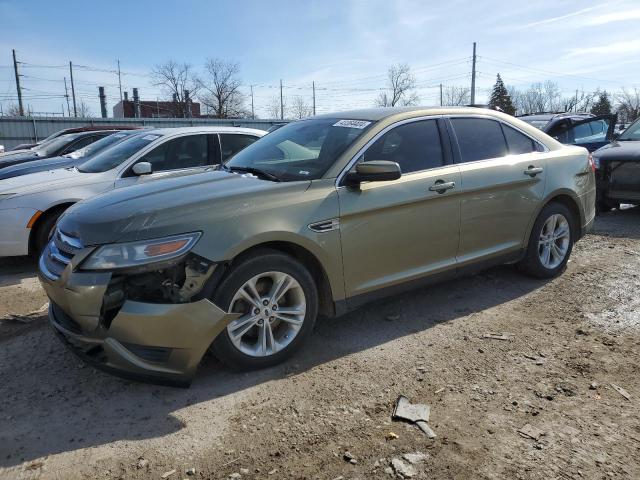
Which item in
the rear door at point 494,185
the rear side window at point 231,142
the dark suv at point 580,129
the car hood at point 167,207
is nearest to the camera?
the car hood at point 167,207

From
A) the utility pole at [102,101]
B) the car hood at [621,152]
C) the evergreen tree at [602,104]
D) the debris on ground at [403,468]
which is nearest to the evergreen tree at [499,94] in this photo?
the evergreen tree at [602,104]

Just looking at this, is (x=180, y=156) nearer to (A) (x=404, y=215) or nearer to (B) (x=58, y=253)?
(B) (x=58, y=253)

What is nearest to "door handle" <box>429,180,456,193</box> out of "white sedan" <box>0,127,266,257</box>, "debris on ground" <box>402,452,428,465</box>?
"debris on ground" <box>402,452,428,465</box>

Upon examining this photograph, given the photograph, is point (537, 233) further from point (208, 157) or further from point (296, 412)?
point (208, 157)

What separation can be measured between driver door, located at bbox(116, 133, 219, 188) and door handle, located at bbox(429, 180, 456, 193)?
3188 millimetres

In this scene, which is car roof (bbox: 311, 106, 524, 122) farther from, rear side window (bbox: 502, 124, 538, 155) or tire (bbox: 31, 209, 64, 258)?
tire (bbox: 31, 209, 64, 258)

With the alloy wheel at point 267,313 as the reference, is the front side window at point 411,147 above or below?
above

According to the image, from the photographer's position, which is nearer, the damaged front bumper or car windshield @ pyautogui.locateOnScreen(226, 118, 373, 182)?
the damaged front bumper

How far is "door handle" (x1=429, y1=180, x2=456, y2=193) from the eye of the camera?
405cm

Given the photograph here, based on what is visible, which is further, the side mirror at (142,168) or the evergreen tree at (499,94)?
the evergreen tree at (499,94)

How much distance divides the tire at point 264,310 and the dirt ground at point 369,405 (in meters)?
0.14

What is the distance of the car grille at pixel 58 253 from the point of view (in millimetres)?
3195

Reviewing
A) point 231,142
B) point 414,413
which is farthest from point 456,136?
point 231,142

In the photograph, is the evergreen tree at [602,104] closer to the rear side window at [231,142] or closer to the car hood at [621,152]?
the car hood at [621,152]
